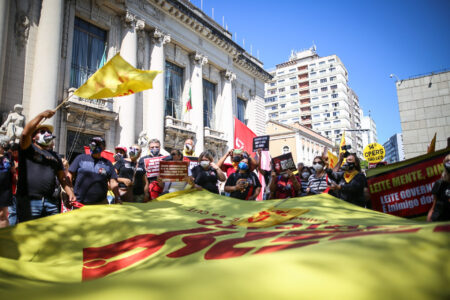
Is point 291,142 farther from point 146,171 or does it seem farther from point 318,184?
point 146,171

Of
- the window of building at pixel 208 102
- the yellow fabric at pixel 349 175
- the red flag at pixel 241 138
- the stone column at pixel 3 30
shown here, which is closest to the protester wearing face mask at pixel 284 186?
the yellow fabric at pixel 349 175

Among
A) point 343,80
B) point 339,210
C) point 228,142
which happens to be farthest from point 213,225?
point 343,80

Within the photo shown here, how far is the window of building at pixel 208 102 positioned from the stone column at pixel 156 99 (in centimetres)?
531

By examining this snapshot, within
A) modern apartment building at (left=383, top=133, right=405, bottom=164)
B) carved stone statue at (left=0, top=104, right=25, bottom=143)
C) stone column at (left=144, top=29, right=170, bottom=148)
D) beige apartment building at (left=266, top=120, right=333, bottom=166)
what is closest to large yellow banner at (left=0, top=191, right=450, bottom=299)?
carved stone statue at (left=0, top=104, right=25, bottom=143)

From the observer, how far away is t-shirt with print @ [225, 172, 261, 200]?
5.42m

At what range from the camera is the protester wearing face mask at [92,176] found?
4223mm

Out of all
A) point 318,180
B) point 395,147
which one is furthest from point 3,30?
point 395,147

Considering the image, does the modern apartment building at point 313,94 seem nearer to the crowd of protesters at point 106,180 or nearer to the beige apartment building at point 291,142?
the beige apartment building at point 291,142

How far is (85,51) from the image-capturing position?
14.5 m

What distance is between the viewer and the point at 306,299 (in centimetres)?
88

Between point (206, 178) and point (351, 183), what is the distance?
2513 millimetres

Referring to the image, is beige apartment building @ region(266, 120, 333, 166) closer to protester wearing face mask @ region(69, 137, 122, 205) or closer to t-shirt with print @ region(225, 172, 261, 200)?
t-shirt with print @ region(225, 172, 261, 200)

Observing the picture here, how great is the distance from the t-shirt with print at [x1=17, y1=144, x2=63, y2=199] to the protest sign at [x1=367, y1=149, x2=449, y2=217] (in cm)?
479

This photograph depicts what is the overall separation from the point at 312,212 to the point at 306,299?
268 cm
